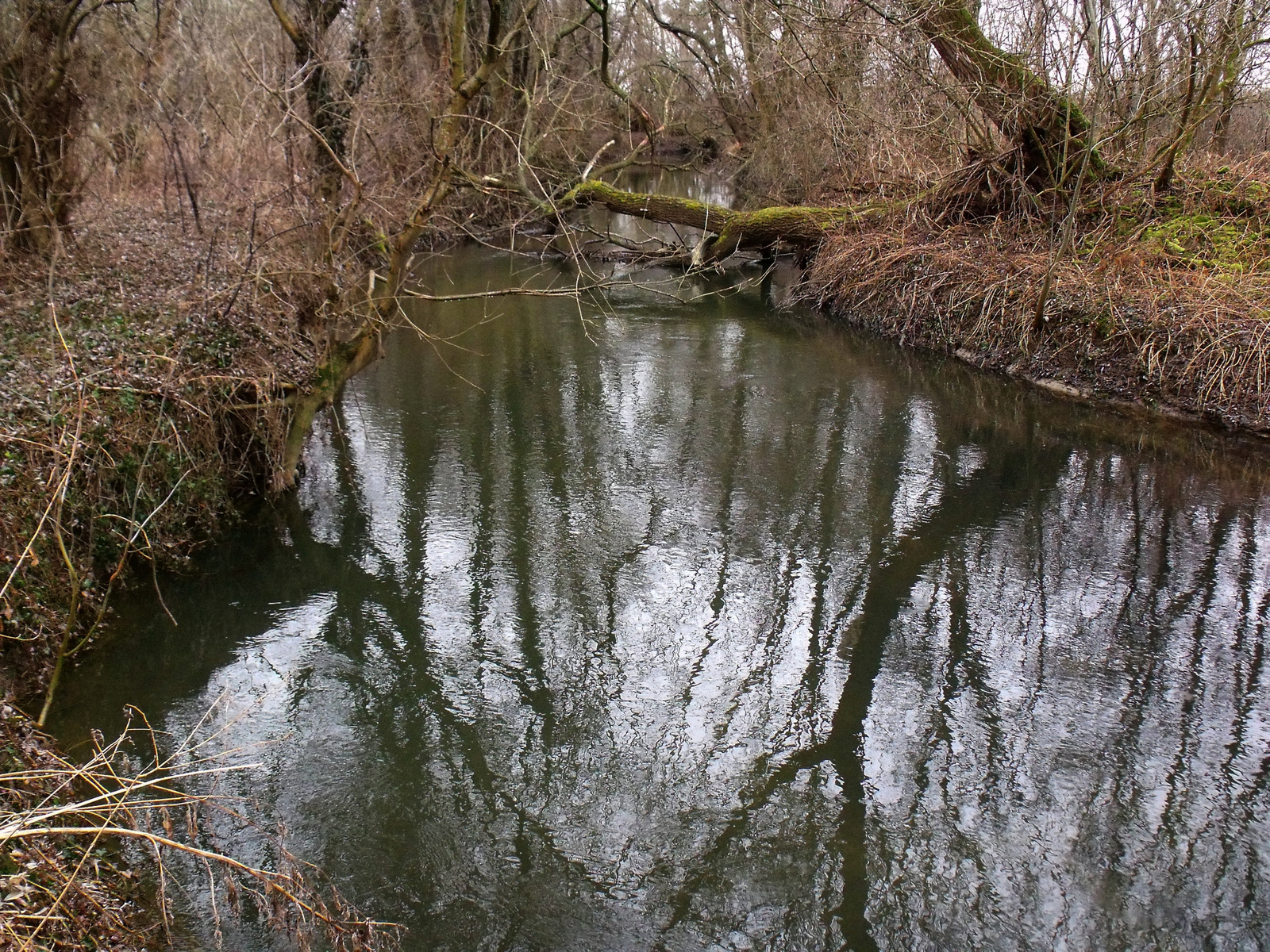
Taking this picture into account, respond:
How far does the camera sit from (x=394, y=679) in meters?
5.22

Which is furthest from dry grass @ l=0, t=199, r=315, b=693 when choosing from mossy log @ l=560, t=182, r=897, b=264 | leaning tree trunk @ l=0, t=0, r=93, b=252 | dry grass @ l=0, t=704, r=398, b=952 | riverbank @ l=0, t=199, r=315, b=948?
mossy log @ l=560, t=182, r=897, b=264

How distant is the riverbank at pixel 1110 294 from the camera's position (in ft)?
29.8

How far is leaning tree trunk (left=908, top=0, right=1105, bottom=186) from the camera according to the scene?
35.3ft

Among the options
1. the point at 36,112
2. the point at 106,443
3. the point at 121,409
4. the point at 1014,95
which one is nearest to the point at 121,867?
the point at 106,443

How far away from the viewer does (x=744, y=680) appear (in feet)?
17.1

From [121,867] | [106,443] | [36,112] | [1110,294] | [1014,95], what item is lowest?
[121,867]

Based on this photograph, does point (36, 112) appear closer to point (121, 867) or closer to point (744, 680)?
point (121, 867)

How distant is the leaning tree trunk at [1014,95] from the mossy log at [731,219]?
106 inches

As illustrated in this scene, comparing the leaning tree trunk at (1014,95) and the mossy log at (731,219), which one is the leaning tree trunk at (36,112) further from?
the leaning tree trunk at (1014,95)

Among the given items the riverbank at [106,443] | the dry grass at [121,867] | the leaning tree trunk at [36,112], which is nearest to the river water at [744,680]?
the dry grass at [121,867]

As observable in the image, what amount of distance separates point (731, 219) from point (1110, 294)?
577 centimetres

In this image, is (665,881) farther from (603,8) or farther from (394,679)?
(603,8)

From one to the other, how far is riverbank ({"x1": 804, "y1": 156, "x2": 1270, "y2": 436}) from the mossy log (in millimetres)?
912

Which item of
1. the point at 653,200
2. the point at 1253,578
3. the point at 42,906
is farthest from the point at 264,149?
the point at 1253,578
